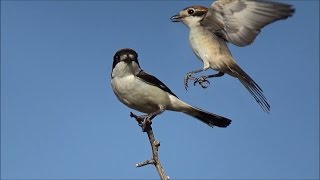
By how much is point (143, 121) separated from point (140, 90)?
0.83 m

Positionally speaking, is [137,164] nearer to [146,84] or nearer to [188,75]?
[188,75]

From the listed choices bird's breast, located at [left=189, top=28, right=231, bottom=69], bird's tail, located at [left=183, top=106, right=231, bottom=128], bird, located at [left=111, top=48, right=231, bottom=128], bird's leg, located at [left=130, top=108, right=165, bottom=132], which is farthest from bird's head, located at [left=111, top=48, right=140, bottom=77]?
bird's tail, located at [left=183, top=106, right=231, bottom=128]

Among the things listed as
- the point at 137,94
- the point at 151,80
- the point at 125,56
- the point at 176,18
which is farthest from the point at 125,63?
the point at 176,18

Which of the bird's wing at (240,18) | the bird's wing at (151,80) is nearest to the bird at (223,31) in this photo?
the bird's wing at (240,18)

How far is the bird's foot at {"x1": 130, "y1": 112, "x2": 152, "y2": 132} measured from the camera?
5.09 m

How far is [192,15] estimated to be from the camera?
670 cm

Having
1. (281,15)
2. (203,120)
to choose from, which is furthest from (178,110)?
(281,15)

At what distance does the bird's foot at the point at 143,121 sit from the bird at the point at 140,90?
0.71ft

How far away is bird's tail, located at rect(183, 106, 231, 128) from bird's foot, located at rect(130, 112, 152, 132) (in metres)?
1.36

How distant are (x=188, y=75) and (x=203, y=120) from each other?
148cm

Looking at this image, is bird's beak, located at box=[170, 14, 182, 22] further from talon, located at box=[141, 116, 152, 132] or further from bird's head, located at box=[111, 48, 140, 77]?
talon, located at box=[141, 116, 152, 132]

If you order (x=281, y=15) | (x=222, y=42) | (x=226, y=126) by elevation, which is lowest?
(x=226, y=126)

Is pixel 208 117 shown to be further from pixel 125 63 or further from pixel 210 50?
pixel 125 63

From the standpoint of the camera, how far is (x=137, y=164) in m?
4.45
